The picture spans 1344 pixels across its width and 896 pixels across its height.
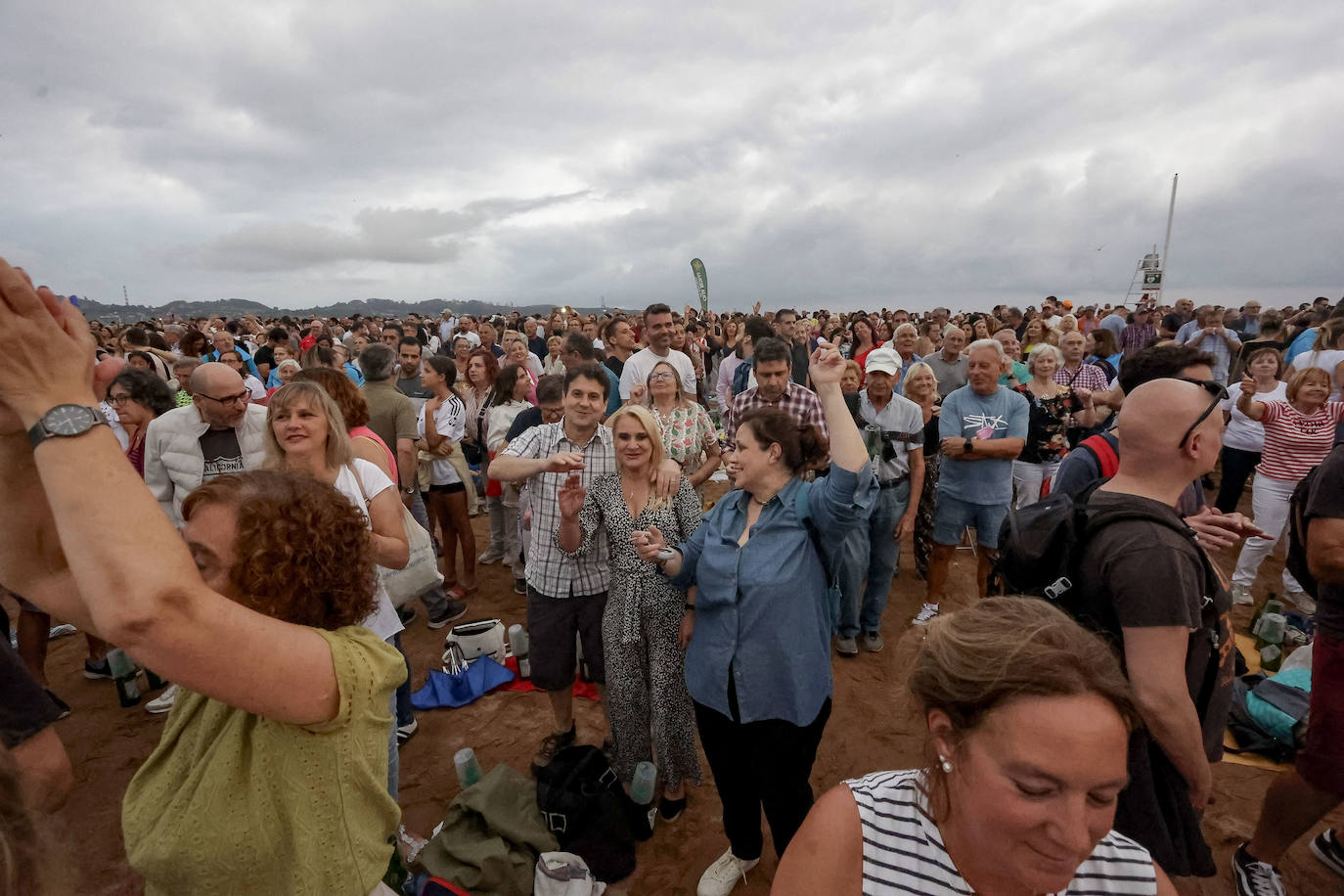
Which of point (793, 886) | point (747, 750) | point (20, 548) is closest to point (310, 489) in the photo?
point (20, 548)

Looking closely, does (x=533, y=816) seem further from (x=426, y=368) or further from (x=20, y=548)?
(x=426, y=368)

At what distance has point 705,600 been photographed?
7.97 feet

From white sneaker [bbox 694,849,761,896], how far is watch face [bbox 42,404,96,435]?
2.86m

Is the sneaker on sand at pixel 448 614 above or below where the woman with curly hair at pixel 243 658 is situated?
below

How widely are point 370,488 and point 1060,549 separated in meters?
2.86

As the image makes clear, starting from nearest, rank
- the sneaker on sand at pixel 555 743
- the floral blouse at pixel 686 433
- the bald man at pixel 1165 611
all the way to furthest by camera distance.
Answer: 1. the bald man at pixel 1165 611
2. the sneaker on sand at pixel 555 743
3. the floral blouse at pixel 686 433

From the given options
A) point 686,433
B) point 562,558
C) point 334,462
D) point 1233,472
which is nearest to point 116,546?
point 334,462

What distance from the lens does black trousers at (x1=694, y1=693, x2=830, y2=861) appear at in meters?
2.38

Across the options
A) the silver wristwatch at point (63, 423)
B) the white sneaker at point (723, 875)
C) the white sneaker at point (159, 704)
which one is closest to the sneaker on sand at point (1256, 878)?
the white sneaker at point (723, 875)

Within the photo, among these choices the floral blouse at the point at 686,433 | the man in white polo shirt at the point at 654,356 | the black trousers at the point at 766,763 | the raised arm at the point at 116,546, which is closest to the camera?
the raised arm at the point at 116,546

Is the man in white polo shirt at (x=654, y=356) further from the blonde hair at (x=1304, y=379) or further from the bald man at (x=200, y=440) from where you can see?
the blonde hair at (x=1304, y=379)

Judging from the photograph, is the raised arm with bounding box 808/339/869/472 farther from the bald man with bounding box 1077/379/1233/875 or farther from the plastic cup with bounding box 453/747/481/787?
the plastic cup with bounding box 453/747/481/787

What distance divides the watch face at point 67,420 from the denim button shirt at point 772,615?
1.94 meters

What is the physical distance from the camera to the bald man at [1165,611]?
5.17 feet
